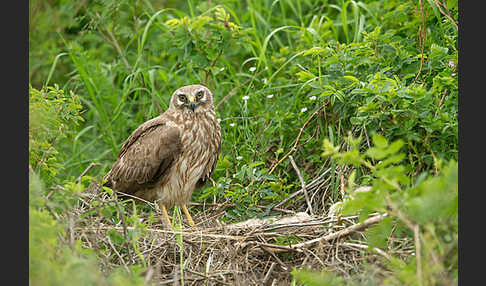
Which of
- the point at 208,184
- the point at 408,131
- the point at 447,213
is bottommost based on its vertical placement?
the point at 208,184

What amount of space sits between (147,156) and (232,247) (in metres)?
1.29

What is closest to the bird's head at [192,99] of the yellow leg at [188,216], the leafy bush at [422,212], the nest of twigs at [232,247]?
the yellow leg at [188,216]

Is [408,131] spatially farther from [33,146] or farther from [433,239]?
[33,146]

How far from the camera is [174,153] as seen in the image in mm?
4742

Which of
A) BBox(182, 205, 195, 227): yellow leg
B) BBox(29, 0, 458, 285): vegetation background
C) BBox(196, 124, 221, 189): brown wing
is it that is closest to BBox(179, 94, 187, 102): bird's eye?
BBox(196, 124, 221, 189): brown wing

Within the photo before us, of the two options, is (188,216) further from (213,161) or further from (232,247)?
(232,247)

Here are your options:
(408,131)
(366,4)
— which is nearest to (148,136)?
(408,131)

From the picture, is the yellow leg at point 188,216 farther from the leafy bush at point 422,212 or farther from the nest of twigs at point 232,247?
the leafy bush at point 422,212

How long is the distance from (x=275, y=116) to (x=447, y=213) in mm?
2704

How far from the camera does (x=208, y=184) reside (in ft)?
17.7

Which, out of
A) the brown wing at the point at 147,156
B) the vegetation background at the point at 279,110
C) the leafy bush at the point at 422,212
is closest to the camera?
the leafy bush at the point at 422,212

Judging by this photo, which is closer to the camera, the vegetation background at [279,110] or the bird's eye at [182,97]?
the vegetation background at [279,110]

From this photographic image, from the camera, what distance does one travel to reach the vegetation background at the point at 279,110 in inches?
106

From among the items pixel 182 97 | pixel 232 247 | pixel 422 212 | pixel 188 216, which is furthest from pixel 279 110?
pixel 422 212
